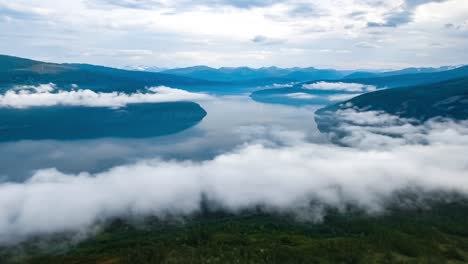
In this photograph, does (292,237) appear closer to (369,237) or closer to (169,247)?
(369,237)

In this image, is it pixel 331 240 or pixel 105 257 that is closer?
pixel 105 257

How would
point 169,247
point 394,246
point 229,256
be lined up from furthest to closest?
point 394,246, point 169,247, point 229,256

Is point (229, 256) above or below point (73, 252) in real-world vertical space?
above

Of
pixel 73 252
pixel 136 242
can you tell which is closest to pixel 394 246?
pixel 136 242

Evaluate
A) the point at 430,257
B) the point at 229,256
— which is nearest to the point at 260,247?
the point at 229,256

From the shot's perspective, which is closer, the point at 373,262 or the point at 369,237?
the point at 373,262

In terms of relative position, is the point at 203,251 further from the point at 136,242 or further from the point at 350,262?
the point at 350,262

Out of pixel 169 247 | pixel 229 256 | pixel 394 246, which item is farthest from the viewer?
pixel 394 246

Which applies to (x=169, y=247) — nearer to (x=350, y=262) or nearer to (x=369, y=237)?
(x=350, y=262)
